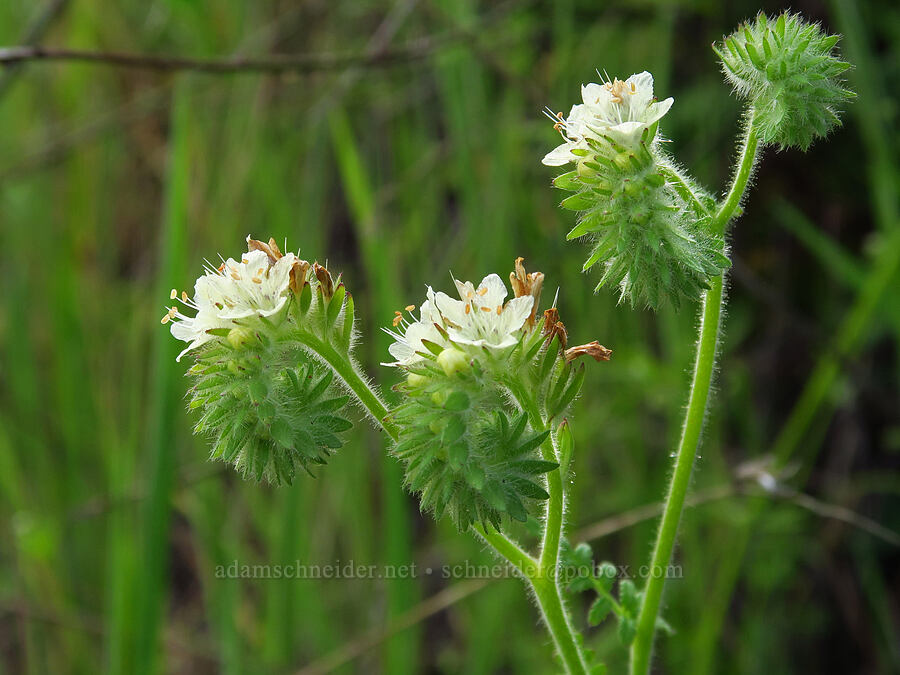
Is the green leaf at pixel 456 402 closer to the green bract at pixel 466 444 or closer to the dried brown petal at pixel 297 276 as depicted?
the green bract at pixel 466 444

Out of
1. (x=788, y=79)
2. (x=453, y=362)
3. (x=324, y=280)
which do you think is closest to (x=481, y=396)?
(x=453, y=362)

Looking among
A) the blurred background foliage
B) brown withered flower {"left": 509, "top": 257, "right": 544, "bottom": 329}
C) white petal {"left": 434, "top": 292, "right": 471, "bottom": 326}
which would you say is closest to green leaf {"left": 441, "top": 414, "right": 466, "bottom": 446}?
white petal {"left": 434, "top": 292, "right": 471, "bottom": 326}

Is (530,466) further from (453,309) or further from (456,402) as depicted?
(453,309)

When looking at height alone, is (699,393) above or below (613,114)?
below

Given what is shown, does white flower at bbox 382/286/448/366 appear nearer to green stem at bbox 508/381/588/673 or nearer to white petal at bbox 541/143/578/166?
green stem at bbox 508/381/588/673

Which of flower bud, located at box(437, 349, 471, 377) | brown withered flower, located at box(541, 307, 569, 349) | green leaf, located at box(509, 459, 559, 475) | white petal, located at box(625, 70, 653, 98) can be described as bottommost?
green leaf, located at box(509, 459, 559, 475)

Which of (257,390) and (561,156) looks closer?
(257,390)

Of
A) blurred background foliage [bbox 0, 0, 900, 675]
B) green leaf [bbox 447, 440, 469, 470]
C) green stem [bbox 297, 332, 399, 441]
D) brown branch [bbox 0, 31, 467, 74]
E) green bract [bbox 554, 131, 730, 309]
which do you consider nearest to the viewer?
green leaf [bbox 447, 440, 469, 470]
